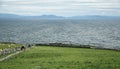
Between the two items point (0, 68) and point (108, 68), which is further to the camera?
point (0, 68)

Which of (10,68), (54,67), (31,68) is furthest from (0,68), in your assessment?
(54,67)

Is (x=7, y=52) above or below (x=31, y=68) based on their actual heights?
below

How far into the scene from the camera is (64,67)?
36.4 metres

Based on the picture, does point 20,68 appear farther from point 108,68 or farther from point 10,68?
point 108,68

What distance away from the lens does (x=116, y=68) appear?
34875mm

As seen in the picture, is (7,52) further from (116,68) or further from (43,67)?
(116,68)

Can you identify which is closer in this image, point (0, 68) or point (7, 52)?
point (0, 68)

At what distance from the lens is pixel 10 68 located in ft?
122

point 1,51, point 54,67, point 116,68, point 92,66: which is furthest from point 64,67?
point 1,51

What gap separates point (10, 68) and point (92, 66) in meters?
10.9

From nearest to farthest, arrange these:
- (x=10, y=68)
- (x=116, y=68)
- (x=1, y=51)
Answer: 1. (x=116, y=68)
2. (x=10, y=68)
3. (x=1, y=51)

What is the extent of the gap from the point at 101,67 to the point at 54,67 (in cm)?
605

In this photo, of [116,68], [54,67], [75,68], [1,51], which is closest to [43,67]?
[54,67]

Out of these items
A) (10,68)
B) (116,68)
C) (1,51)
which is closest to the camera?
(116,68)
